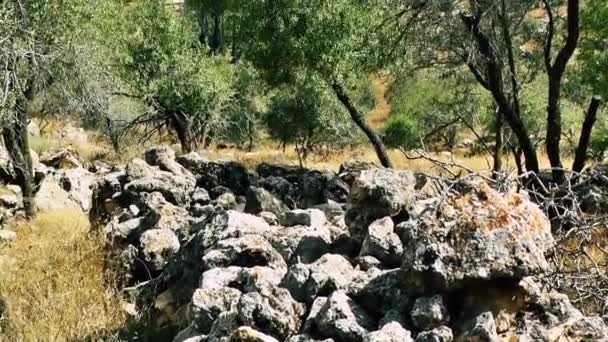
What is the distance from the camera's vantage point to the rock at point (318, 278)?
4070mm

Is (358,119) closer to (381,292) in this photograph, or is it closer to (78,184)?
(78,184)

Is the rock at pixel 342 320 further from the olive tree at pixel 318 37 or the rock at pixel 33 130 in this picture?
the rock at pixel 33 130

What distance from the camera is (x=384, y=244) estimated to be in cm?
455

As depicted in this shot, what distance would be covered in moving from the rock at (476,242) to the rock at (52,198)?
1206 centimetres

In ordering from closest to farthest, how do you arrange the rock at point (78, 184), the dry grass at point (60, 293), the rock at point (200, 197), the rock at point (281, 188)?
1. the dry grass at point (60, 293)
2. the rock at point (200, 197)
3. the rock at point (281, 188)
4. the rock at point (78, 184)

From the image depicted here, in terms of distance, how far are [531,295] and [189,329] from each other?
6.82 feet

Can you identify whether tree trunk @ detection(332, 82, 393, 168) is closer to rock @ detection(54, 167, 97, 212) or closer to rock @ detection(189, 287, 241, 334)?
rock @ detection(54, 167, 97, 212)

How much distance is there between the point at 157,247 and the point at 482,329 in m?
4.02

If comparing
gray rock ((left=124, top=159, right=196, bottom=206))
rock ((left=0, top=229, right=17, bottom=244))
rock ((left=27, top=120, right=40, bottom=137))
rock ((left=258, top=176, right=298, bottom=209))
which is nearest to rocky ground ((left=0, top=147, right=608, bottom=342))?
gray rock ((left=124, top=159, right=196, bottom=206))

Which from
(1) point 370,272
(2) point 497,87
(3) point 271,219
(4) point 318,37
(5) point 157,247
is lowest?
(5) point 157,247

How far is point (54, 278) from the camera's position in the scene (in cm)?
646

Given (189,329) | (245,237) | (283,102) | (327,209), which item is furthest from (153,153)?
(283,102)

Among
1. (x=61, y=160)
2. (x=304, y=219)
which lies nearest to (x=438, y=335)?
(x=304, y=219)

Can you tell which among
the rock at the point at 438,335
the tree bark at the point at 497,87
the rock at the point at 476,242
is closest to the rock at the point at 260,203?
the rock at the point at 476,242
